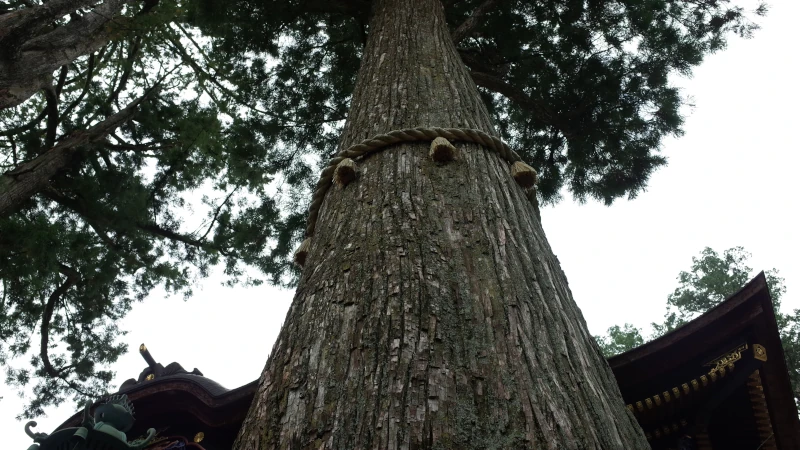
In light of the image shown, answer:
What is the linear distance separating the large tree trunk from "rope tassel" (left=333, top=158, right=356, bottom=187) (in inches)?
1.1

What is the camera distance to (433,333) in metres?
0.99

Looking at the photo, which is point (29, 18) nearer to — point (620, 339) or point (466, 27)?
point (466, 27)

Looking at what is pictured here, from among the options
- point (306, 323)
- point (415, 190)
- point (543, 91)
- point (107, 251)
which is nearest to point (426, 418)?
point (306, 323)

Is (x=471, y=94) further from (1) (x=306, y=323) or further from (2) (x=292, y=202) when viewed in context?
(2) (x=292, y=202)

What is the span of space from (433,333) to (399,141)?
830mm

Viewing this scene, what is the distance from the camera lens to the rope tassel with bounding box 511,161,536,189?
1.74 meters

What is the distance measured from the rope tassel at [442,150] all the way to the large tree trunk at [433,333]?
36 mm

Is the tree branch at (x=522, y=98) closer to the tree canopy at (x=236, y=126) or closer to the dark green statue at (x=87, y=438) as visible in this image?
the tree canopy at (x=236, y=126)

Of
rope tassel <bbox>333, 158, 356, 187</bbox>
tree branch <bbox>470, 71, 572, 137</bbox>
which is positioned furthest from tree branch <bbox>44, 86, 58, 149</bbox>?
rope tassel <bbox>333, 158, 356, 187</bbox>

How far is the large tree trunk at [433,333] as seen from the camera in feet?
2.77

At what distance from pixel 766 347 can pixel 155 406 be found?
13.6 ft

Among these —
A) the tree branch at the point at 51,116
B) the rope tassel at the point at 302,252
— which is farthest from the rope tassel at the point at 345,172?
the tree branch at the point at 51,116

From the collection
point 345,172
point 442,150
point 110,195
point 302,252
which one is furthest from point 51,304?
point 442,150

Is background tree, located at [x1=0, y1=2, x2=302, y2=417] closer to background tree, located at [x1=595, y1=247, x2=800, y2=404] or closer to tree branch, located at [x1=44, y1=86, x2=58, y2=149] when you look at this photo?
tree branch, located at [x1=44, y1=86, x2=58, y2=149]
